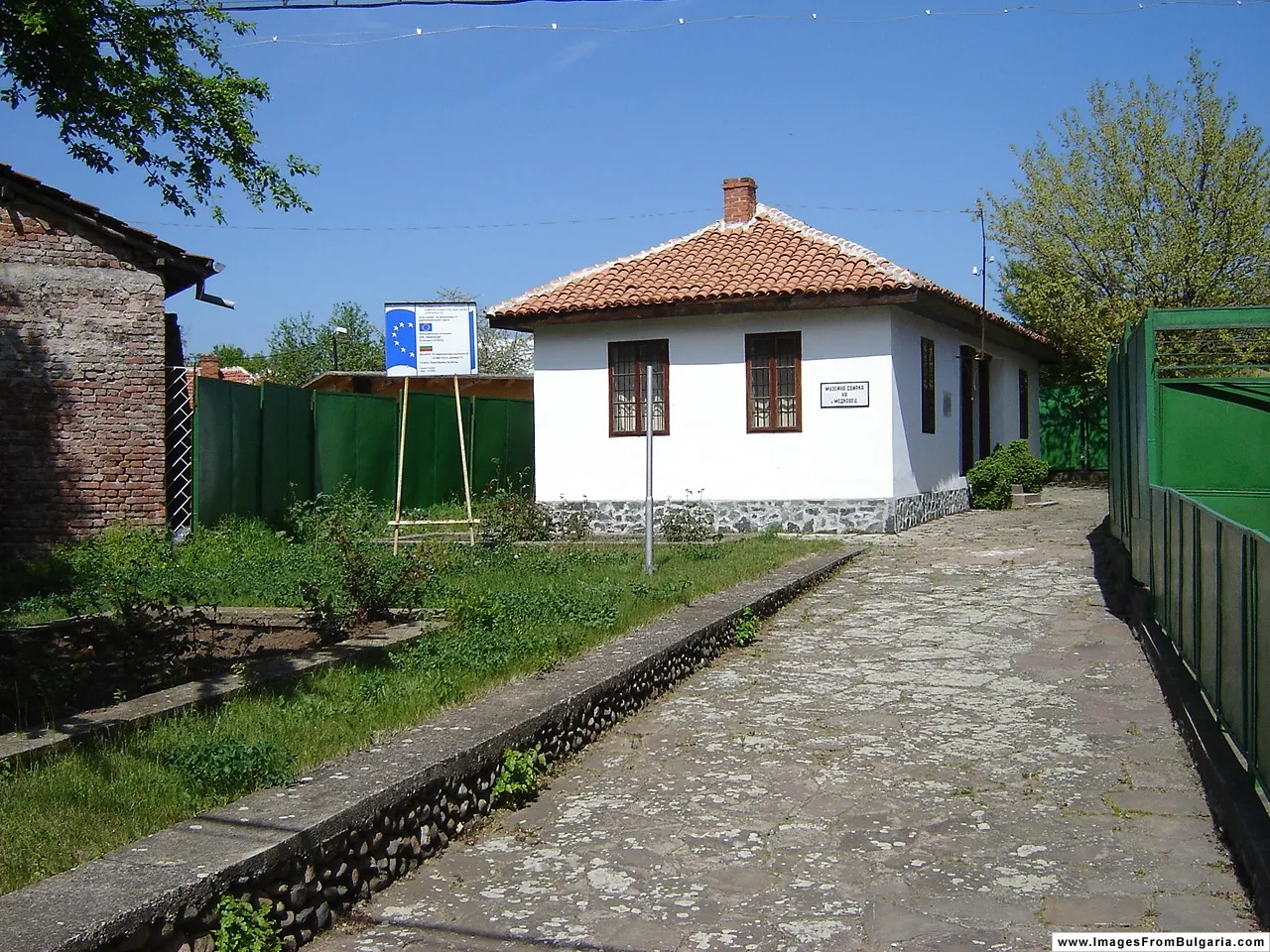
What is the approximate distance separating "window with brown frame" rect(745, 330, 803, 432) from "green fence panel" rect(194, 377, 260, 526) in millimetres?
6750

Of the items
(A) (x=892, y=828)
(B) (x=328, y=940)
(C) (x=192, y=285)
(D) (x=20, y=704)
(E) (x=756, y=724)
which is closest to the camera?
(B) (x=328, y=940)

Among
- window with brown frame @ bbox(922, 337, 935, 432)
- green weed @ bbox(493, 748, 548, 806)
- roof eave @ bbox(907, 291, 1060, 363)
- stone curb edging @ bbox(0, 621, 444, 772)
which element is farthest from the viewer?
window with brown frame @ bbox(922, 337, 935, 432)

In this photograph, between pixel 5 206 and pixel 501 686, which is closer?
pixel 501 686

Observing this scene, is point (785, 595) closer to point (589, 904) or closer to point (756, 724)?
point (756, 724)

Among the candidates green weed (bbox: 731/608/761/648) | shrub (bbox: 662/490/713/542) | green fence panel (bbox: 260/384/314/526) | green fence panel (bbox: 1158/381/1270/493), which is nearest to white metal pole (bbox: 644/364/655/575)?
green weed (bbox: 731/608/761/648)

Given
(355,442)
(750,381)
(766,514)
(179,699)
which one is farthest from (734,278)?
(179,699)

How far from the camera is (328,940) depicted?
4.09 m

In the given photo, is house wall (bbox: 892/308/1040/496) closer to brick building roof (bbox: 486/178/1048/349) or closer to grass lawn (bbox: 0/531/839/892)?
brick building roof (bbox: 486/178/1048/349)

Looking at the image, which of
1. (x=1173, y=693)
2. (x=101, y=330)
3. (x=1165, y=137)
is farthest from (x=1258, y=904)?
(x=1165, y=137)

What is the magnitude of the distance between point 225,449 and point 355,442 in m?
2.94

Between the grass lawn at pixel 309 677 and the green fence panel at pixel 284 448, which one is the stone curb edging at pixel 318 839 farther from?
the green fence panel at pixel 284 448

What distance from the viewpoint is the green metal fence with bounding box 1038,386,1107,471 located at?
29156 millimetres

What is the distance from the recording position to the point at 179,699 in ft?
20.0

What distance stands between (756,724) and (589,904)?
272cm
